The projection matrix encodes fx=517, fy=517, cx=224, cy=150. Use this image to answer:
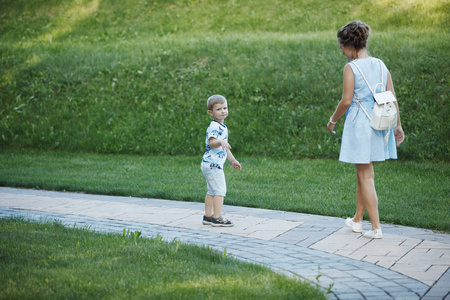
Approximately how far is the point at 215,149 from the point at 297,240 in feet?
4.59

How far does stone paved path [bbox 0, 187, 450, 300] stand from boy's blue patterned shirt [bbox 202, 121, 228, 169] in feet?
2.42

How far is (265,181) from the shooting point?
8719mm

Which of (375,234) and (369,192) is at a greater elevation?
(369,192)

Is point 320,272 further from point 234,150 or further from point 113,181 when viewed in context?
point 234,150

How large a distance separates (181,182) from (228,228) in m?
3.02

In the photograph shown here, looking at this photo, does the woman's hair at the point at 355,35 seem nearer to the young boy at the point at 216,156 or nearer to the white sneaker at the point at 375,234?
the young boy at the point at 216,156

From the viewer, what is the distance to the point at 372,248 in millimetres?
4875

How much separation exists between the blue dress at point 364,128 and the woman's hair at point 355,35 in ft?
0.55

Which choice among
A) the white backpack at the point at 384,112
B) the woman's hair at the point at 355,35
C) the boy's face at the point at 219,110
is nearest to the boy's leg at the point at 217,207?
the boy's face at the point at 219,110

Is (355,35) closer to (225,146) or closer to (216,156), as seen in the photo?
(225,146)

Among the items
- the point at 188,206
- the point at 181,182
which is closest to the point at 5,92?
the point at 181,182

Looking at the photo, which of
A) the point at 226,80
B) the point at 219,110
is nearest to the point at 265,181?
the point at 219,110

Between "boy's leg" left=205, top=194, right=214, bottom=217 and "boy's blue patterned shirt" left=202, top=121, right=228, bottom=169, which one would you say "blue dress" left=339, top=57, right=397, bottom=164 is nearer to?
"boy's blue patterned shirt" left=202, top=121, right=228, bottom=169

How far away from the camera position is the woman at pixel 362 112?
5.07 meters
